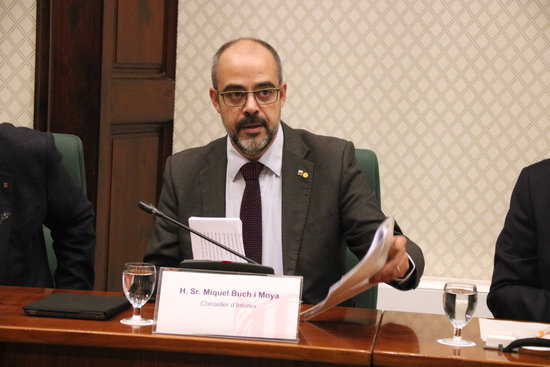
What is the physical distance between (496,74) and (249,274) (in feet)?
9.52

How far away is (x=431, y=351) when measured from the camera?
1549 mm

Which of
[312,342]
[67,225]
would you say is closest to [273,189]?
[67,225]

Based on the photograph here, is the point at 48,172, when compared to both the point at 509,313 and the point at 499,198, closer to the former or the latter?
the point at 509,313

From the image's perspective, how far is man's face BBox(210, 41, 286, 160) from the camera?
234 cm

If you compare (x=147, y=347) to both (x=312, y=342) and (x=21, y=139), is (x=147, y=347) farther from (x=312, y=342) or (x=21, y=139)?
(x=21, y=139)

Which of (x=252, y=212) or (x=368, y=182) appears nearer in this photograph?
(x=252, y=212)

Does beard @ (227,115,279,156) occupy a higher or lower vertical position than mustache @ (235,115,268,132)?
lower

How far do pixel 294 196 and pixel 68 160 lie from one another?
0.76m

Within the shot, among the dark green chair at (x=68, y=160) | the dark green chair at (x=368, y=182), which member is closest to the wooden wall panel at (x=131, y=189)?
the dark green chair at (x=68, y=160)

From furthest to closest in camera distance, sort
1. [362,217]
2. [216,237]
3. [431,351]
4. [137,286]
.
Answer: [362,217] < [216,237] < [137,286] < [431,351]

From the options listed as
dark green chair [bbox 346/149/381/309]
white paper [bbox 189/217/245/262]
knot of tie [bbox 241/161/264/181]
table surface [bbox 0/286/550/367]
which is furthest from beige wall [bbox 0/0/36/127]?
table surface [bbox 0/286/550/367]

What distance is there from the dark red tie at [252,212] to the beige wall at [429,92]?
1.86 metres

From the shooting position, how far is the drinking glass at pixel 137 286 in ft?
5.58

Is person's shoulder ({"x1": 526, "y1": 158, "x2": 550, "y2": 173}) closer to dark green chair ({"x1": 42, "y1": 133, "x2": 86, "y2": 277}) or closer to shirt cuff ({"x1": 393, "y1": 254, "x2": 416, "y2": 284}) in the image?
shirt cuff ({"x1": 393, "y1": 254, "x2": 416, "y2": 284})
